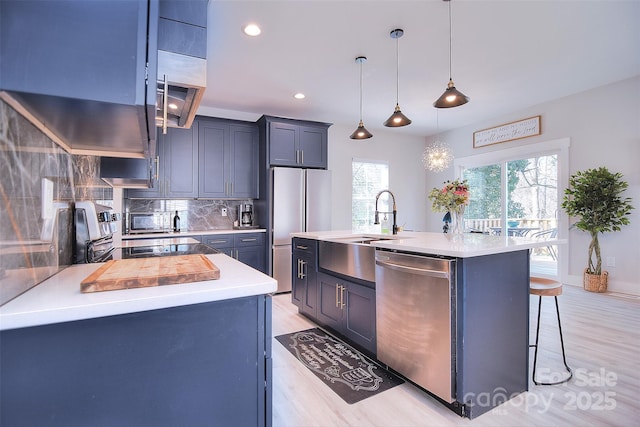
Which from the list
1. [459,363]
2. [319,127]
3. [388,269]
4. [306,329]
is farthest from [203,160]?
[459,363]

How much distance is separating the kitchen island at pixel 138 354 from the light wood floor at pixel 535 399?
88cm

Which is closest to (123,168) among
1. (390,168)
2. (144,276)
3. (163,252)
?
(163,252)

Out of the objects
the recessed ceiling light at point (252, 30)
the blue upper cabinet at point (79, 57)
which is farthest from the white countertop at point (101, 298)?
the recessed ceiling light at point (252, 30)

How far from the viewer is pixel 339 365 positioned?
2340 millimetres

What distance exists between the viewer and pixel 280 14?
256 centimetres

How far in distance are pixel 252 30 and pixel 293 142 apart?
2077 millimetres

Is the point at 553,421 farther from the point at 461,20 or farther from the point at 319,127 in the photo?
the point at 319,127

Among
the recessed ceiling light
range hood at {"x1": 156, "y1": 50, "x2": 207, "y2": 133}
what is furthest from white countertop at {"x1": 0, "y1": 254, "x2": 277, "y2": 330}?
the recessed ceiling light

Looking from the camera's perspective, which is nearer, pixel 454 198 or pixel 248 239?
pixel 454 198

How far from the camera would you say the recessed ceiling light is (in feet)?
8.87

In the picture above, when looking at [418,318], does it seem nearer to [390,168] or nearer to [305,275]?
[305,275]

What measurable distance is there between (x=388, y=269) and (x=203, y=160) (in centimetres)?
339

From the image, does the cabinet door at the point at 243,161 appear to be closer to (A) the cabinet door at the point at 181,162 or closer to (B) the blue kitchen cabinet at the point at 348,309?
(A) the cabinet door at the point at 181,162

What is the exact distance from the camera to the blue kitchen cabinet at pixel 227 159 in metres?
4.50
